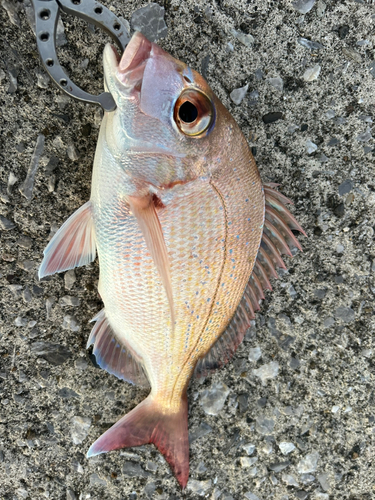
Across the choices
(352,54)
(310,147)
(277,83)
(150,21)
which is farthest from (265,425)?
(150,21)

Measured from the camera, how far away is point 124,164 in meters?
0.94

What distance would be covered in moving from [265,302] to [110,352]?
0.65 meters

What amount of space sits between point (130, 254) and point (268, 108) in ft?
2.64

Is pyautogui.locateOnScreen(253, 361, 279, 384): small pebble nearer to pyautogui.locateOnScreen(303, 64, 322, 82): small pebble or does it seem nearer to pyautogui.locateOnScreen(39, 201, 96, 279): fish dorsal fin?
pyautogui.locateOnScreen(39, 201, 96, 279): fish dorsal fin

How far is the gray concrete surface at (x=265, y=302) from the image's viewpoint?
1.22 m

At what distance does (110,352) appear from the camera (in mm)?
1205

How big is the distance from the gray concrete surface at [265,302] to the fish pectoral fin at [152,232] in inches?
16.1

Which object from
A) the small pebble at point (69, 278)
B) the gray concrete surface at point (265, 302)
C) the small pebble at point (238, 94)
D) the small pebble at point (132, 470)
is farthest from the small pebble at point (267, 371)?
the small pebble at point (238, 94)

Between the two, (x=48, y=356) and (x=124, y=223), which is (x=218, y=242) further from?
(x=48, y=356)

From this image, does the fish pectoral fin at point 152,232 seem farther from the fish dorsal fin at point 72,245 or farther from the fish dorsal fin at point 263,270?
the fish dorsal fin at point 263,270

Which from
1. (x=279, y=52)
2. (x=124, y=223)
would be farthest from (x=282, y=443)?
(x=279, y=52)

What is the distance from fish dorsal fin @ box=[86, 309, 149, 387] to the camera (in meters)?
1.20

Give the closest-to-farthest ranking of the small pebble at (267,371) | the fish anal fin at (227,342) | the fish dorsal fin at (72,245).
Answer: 1. the fish dorsal fin at (72,245)
2. the fish anal fin at (227,342)
3. the small pebble at (267,371)

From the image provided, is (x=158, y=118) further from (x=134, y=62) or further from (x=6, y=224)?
(x=6, y=224)
